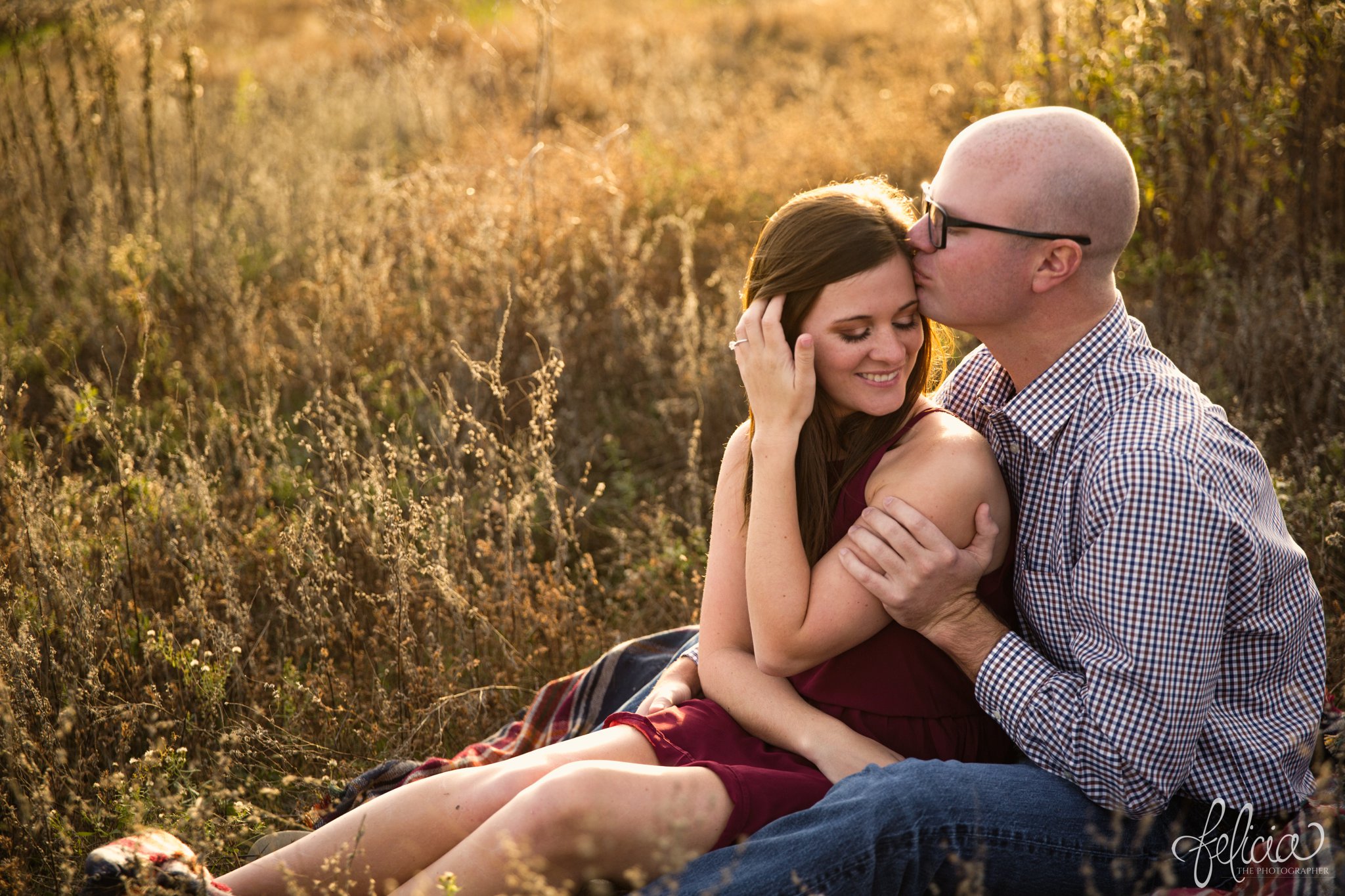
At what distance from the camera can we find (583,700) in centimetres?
325

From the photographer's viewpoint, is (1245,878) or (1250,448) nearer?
(1245,878)

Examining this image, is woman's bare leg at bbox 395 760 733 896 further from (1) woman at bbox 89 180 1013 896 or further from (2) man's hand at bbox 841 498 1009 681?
(2) man's hand at bbox 841 498 1009 681

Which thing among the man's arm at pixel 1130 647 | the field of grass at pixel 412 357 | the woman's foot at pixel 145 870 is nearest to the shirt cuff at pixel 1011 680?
the man's arm at pixel 1130 647

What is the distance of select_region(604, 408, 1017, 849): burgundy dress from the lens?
256 cm

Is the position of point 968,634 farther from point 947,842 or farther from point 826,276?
point 826,276

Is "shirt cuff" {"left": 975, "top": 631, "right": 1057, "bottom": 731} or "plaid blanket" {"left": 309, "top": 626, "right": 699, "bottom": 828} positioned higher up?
"shirt cuff" {"left": 975, "top": 631, "right": 1057, "bottom": 731}

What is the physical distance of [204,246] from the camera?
5.88 meters

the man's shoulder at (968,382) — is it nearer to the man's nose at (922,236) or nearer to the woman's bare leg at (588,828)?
the man's nose at (922,236)

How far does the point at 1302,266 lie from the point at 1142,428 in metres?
3.34

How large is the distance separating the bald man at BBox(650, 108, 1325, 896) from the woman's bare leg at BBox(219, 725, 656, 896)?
1.66 feet

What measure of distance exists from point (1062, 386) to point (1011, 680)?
0.68 meters

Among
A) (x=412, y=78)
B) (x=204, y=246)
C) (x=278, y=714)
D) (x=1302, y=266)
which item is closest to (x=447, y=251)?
(x=204, y=246)

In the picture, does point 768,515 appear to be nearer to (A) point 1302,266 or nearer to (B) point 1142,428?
(B) point 1142,428
